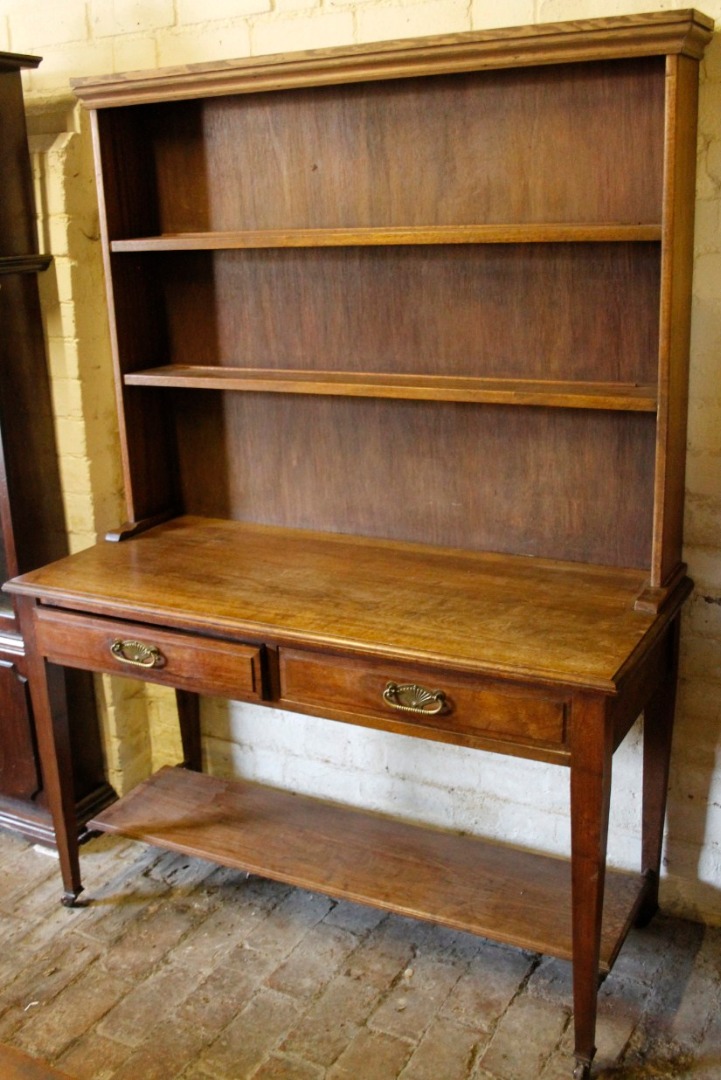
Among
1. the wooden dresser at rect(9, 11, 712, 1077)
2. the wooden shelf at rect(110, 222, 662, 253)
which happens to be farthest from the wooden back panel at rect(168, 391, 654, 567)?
the wooden shelf at rect(110, 222, 662, 253)

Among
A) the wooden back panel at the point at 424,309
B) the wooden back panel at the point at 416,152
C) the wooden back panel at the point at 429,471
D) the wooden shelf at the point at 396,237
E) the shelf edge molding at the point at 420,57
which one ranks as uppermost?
the shelf edge molding at the point at 420,57

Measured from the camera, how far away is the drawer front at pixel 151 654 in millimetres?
2164

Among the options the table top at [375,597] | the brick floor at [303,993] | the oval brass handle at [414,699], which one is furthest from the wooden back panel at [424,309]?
the brick floor at [303,993]

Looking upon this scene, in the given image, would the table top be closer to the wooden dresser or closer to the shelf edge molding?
the wooden dresser

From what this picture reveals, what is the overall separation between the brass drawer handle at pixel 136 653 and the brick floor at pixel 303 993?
0.70 metres

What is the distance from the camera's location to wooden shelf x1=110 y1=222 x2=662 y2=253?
2.01 m

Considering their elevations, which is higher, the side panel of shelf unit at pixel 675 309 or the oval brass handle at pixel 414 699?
the side panel of shelf unit at pixel 675 309

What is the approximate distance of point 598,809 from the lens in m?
1.90

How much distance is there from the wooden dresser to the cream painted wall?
8 cm

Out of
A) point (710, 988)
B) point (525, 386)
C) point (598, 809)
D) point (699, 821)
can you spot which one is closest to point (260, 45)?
point (525, 386)

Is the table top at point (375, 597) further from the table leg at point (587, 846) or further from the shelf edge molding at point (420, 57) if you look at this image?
the shelf edge molding at point (420, 57)

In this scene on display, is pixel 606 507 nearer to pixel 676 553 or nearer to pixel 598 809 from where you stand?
pixel 676 553

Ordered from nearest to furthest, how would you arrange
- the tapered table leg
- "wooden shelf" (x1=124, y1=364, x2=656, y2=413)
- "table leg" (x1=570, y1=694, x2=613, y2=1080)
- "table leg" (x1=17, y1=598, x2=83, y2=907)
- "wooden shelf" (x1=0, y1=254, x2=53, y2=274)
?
"table leg" (x1=570, y1=694, x2=613, y2=1080)
"wooden shelf" (x1=124, y1=364, x2=656, y2=413)
"table leg" (x1=17, y1=598, x2=83, y2=907)
"wooden shelf" (x1=0, y1=254, x2=53, y2=274)
the tapered table leg

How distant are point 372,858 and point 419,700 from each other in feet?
2.04
